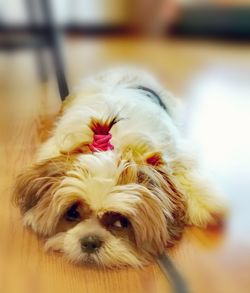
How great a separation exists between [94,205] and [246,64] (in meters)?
2.12

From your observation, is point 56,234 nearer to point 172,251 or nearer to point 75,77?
point 172,251

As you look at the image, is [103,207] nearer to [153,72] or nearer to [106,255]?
[106,255]

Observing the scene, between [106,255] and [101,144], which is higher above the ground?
[101,144]

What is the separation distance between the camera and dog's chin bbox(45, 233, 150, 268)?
122cm

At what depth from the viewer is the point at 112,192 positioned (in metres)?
1.19

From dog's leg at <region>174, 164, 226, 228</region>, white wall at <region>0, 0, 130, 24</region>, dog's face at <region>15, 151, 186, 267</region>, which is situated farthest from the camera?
white wall at <region>0, 0, 130, 24</region>

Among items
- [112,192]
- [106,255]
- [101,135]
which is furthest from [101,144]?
[106,255]

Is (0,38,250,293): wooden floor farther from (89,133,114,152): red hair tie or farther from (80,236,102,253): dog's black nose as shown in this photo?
(89,133,114,152): red hair tie

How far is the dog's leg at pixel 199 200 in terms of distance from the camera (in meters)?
1.43

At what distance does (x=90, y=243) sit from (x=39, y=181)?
0.66 ft

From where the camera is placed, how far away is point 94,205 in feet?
3.92

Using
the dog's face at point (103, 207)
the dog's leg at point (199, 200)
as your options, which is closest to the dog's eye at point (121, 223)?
the dog's face at point (103, 207)

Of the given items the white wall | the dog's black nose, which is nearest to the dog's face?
the dog's black nose

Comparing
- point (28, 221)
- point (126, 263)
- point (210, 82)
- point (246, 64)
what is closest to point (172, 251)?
point (126, 263)
